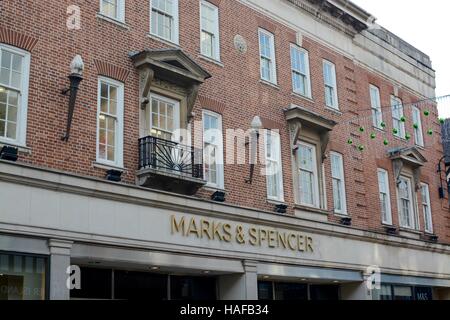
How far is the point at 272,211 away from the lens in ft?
61.3

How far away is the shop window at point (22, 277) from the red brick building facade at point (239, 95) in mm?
842

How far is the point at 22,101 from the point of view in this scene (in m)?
13.3

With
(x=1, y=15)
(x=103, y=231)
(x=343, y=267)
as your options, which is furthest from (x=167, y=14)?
(x=343, y=267)

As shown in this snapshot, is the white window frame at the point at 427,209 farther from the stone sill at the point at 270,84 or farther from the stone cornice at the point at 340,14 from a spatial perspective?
the stone sill at the point at 270,84

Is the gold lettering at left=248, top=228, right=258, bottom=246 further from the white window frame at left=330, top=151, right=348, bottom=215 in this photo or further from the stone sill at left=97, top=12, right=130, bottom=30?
the stone sill at left=97, top=12, right=130, bottom=30

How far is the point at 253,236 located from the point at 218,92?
13.5ft

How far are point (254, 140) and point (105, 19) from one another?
5.54m

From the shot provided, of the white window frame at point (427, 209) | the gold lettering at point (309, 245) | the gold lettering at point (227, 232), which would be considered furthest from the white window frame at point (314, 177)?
the white window frame at point (427, 209)

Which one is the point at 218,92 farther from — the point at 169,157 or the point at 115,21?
the point at 115,21

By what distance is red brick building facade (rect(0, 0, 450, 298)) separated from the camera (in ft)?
45.0

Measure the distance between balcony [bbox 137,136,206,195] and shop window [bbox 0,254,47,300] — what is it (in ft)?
10.8

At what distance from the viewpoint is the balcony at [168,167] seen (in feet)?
49.5

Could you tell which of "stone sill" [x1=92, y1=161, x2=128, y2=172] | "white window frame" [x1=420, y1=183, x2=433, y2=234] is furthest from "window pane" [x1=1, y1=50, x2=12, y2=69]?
"white window frame" [x1=420, y1=183, x2=433, y2=234]

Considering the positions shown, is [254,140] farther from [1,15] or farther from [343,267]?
[1,15]
